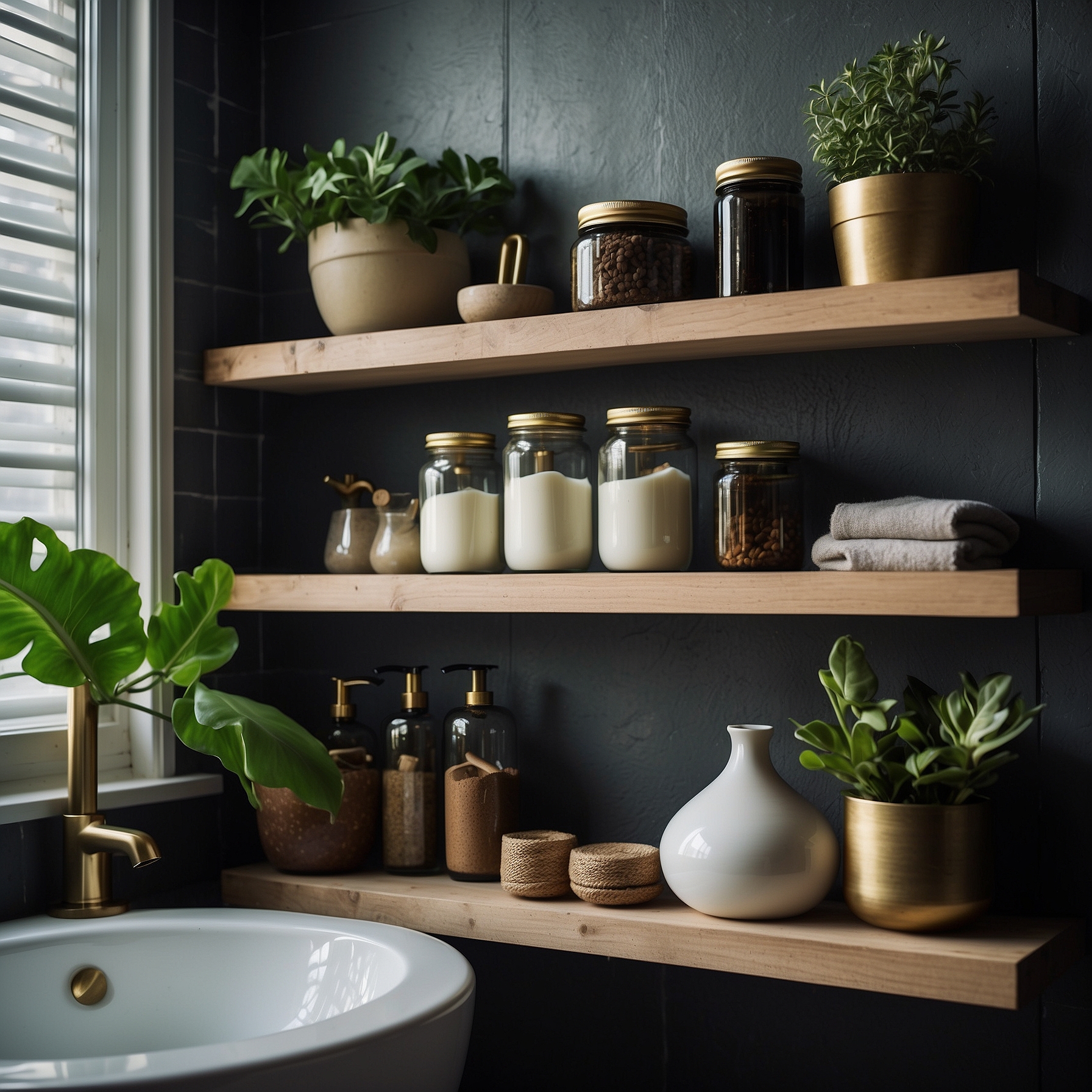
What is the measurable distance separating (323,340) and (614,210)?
45 cm

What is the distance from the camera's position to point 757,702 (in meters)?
1.56

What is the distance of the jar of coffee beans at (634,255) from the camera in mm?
1479

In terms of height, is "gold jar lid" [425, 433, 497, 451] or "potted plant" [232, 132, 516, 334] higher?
"potted plant" [232, 132, 516, 334]

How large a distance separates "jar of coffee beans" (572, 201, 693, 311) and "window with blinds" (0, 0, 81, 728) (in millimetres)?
715

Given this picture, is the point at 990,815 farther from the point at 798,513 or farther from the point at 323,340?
the point at 323,340

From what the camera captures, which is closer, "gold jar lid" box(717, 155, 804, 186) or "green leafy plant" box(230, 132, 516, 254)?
"gold jar lid" box(717, 155, 804, 186)

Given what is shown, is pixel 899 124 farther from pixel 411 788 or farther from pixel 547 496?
pixel 411 788

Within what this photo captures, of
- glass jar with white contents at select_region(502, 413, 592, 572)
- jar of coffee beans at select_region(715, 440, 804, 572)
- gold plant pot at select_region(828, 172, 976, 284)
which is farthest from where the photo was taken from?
glass jar with white contents at select_region(502, 413, 592, 572)

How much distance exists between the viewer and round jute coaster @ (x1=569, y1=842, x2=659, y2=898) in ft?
4.72

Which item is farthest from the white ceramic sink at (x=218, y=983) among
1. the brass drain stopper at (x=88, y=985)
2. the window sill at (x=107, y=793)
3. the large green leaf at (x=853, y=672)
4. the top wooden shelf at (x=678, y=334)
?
the top wooden shelf at (x=678, y=334)

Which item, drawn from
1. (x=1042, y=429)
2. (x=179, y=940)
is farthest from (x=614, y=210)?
(x=179, y=940)

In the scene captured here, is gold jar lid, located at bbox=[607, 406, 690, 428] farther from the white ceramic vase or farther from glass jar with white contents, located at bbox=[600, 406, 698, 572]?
the white ceramic vase

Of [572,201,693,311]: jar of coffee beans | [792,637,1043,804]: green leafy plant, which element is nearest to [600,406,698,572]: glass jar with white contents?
[572,201,693,311]: jar of coffee beans

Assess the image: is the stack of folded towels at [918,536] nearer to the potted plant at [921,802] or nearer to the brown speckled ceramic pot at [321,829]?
the potted plant at [921,802]
